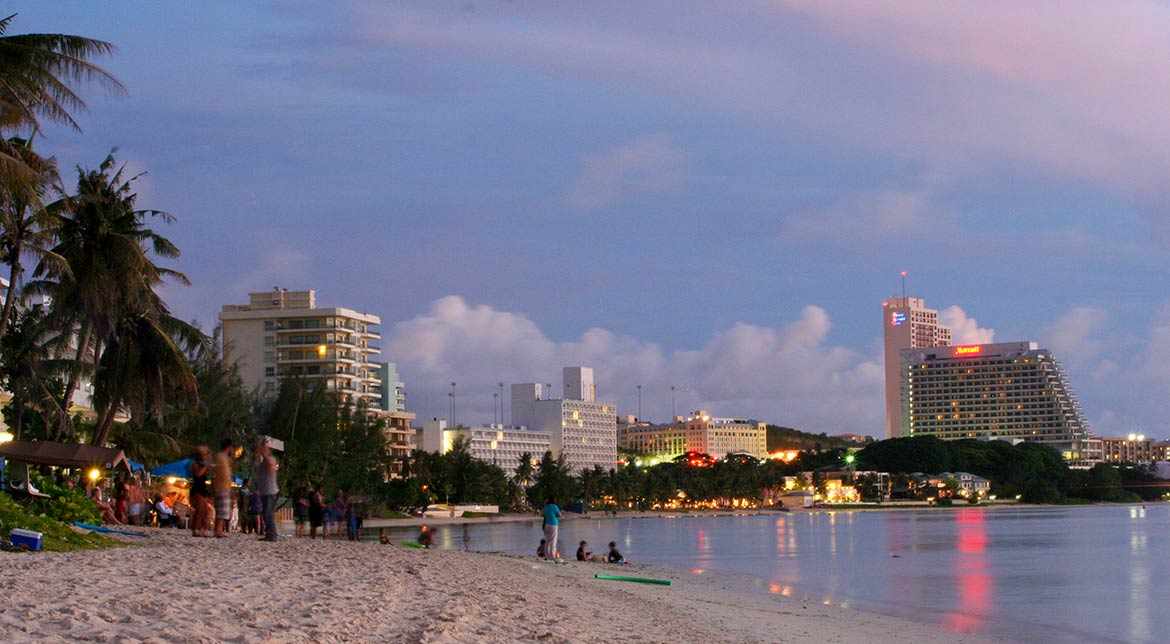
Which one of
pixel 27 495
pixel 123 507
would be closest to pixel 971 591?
pixel 123 507

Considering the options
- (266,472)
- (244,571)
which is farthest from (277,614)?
(266,472)

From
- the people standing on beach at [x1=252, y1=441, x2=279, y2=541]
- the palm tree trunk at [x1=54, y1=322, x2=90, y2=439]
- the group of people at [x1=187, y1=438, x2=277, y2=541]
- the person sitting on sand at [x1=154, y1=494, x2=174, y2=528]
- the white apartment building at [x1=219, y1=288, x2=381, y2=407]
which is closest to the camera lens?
the group of people at [x1=187, y1=438, x2=277, y2=541]

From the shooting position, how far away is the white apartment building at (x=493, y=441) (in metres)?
166

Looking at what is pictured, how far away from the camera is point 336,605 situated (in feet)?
38.8

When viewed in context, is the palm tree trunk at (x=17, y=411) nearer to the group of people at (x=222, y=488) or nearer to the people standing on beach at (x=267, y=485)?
the group of people at (x=222, y=488)

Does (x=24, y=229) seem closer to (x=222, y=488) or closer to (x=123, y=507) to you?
(x=123, y=507)

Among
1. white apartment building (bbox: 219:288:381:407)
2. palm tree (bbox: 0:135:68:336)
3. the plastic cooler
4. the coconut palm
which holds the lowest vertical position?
the plastic cooler

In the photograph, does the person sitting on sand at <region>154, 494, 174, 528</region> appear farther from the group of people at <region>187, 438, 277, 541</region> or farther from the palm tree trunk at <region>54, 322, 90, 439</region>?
the group of people at <region>187, 438, 277, 541</region>

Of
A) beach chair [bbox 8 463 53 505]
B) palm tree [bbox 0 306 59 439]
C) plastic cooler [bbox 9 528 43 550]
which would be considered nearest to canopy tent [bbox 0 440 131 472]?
palm tree [bbox 0 306 59 439]

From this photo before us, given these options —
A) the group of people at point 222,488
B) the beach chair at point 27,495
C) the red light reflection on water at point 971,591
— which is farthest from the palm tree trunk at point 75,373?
the red light reflection on water at point 971,591

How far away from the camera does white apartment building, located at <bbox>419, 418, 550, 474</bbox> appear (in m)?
166

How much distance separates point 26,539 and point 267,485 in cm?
654

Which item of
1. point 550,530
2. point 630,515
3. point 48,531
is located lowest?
point 630,515

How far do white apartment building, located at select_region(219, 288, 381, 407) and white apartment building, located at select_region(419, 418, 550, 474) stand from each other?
1887 inches
